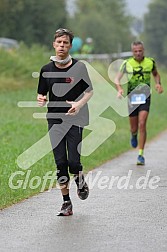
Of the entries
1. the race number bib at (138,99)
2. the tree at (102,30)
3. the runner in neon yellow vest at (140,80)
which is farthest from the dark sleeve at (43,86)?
the tree at (102,30)

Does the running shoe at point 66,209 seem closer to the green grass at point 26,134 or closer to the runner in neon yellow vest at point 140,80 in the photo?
the green grass at point 26,134

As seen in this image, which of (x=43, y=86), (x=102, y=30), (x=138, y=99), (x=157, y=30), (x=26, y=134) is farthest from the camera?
(x=157, y=30)

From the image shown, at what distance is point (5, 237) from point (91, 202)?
98.3 inches

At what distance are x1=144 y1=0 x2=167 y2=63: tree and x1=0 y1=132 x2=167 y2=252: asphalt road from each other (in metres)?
87.0

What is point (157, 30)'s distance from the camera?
10138 centimetres

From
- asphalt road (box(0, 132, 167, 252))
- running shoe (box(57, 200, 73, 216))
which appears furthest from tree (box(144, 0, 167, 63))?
running shoe (box(57, 200, 73, 216))

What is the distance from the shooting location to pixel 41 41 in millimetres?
67375

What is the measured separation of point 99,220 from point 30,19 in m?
55.9

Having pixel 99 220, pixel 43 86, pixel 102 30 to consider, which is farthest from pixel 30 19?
pixel 99 220

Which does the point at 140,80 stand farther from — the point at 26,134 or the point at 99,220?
the point at 99,220

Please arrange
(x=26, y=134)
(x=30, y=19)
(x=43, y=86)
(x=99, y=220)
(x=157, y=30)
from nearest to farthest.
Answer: (x=99, y=220), (x=43, y=86), (x=26, y=134), (x=30, y=19), (x=157, y=30)

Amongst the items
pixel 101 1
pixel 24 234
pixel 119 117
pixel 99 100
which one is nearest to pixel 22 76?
pixel 99 100

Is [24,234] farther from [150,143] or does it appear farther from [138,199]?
[150,143]

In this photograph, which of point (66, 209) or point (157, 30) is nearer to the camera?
point (66, 209)
